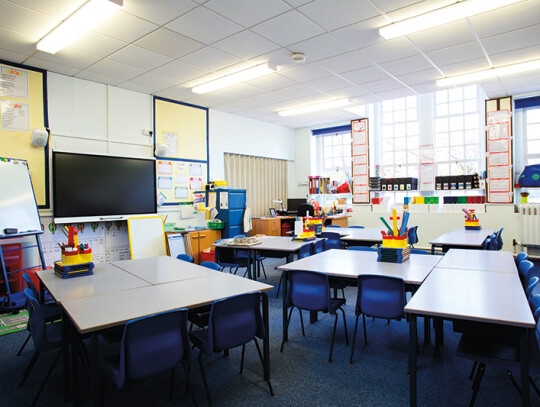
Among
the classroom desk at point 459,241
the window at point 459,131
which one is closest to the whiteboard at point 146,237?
the classroom desk at point 459,241

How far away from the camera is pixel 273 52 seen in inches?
180

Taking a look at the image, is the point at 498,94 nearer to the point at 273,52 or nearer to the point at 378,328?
the point at 273,52

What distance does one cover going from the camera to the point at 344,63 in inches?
198

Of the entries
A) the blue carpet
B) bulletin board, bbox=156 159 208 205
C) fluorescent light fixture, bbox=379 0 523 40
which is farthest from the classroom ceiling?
the blue carpet

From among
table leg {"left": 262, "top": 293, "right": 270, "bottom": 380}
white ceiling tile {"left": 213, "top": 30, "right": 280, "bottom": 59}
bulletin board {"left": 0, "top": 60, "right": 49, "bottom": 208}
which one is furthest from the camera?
bulletin board {"left": 0, "top": 60, "right": 49, "bottom": 208}

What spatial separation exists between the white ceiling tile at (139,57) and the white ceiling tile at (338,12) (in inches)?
84.2

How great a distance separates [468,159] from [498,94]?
1514 mm

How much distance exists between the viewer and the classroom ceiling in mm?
3523

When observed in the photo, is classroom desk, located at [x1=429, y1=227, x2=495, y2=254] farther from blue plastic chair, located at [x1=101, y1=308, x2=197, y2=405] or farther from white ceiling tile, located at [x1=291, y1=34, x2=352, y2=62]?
blue plastic chair, located at [x1=101, y1=308, x2=197, y2=405]

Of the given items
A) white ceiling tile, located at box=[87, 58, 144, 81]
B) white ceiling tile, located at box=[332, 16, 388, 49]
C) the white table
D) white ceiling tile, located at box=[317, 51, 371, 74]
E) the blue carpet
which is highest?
white ceiling tile, located at box=[317, 51, 371, 74]

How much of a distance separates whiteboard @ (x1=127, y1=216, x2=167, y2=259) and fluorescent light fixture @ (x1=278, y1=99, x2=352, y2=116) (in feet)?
12.1

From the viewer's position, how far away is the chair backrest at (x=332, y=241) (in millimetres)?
5113

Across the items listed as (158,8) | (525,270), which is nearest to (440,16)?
(525,270)

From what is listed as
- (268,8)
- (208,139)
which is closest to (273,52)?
(268,8)
